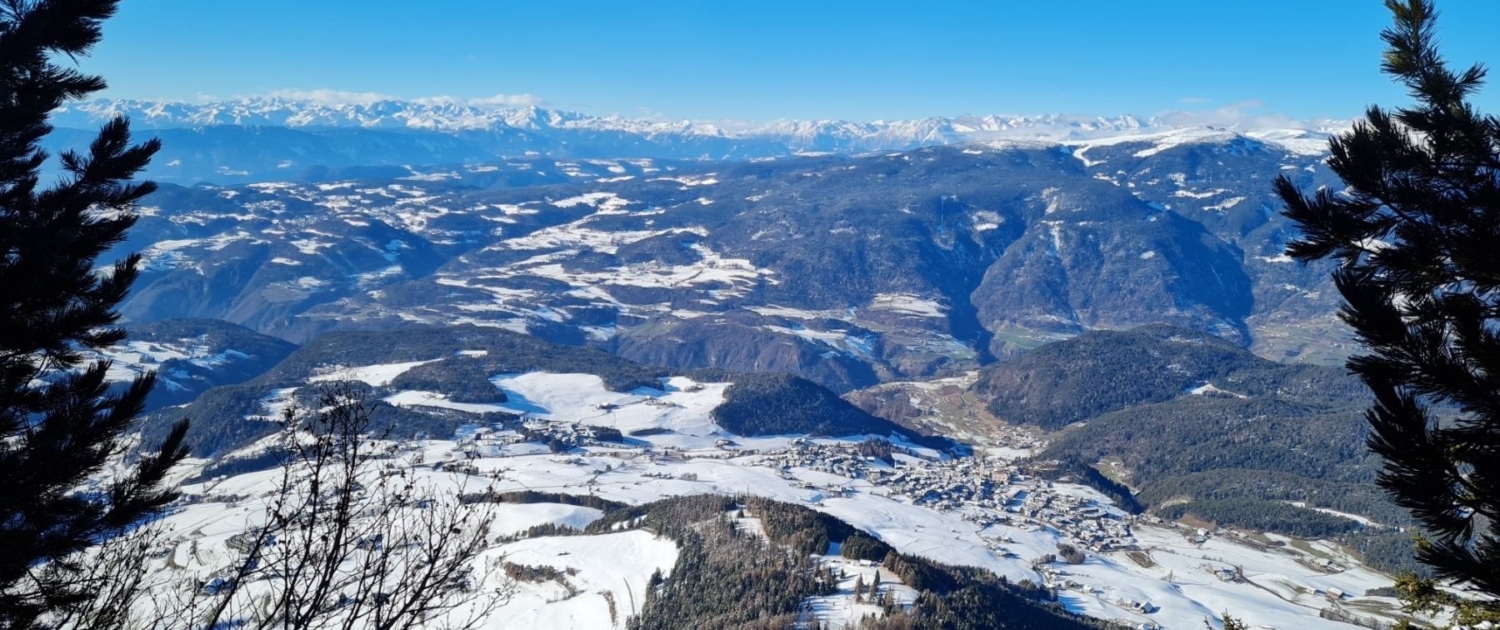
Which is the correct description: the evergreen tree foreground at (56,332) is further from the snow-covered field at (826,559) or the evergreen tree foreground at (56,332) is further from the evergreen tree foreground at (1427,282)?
the snow-covered field at (826,559)

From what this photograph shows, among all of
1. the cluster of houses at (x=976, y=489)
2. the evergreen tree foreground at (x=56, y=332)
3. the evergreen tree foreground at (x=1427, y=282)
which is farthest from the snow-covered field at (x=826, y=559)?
the evergreen tree foreground at (x=1427, y=282)

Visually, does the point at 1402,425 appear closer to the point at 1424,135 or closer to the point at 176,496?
the point at 1424,135

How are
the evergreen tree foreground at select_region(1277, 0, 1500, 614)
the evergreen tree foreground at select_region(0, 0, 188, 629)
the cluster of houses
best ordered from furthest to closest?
the cluster of houses
the evergreen tree foreground at select_region(0, 0, 188, 629)
the evergreen tree foreground at select_region(1277, 0, 1500, 614)

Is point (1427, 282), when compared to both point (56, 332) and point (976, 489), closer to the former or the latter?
point (56, 332)

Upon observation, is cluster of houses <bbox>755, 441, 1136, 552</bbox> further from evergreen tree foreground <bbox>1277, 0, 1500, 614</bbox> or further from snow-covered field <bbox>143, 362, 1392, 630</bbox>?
evergreen tree foreground <bbox>1277, 0, 1500, 614</bbox>

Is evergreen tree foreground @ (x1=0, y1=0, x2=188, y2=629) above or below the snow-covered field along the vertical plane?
above

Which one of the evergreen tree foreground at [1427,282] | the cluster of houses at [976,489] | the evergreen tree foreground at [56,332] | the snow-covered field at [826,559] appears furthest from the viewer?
the cluster of houses at [976,489]

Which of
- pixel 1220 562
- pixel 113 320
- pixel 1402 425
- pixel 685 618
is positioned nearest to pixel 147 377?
pixel 113 320

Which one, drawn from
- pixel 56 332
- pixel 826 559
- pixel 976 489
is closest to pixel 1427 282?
pixel 56 332

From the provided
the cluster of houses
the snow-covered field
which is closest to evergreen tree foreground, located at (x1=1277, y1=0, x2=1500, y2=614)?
the snow-covered field
